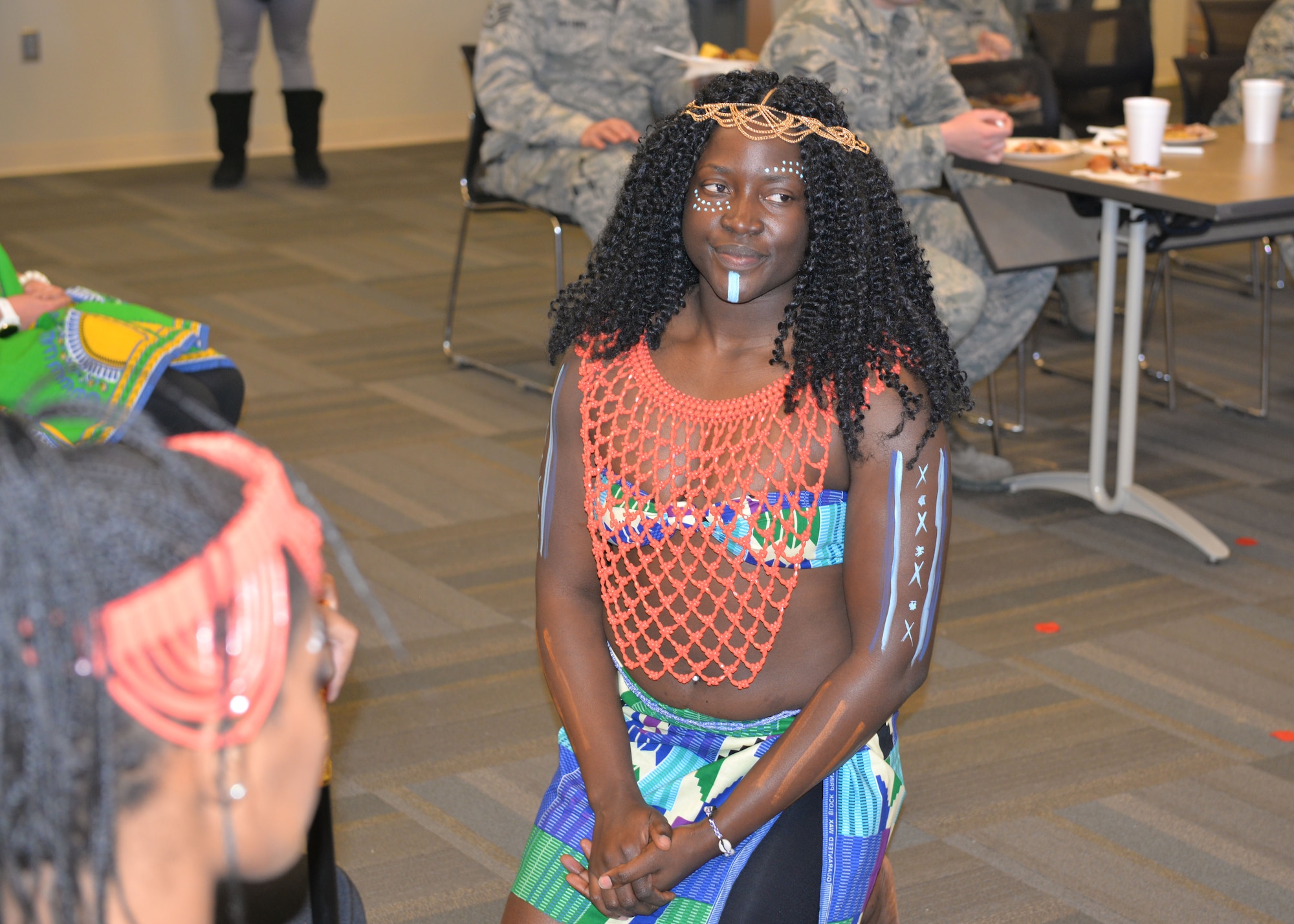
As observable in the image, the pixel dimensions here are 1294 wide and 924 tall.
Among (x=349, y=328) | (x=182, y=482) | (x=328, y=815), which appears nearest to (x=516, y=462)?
(x=349, y=328)

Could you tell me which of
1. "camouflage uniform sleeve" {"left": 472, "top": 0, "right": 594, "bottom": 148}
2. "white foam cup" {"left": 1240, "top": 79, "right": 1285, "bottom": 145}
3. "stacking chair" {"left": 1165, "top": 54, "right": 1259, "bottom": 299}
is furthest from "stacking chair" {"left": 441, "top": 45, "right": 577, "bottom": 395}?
"stacking chair" {"left": 1165, "top": 54, "right": 1259, "bottom": 299}

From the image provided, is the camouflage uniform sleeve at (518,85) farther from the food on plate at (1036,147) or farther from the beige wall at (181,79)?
the beige wall at (181,79)

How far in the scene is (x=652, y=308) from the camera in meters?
1.67

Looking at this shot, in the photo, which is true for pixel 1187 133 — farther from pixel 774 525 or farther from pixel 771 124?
pixel 774 525

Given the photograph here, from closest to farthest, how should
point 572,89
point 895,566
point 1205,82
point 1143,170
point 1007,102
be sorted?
point 895,566 < point 1143,170 < point 1007,102 < point 572,89 < point 1205,82

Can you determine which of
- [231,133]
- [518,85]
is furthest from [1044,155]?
[231,133]

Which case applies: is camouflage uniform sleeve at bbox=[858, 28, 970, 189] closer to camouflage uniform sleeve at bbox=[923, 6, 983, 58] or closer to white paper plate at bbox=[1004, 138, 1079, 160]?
white paper plate at bbox=[1004, 138, 1079, 160]

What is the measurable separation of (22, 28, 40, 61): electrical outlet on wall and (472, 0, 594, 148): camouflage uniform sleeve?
12.5ft

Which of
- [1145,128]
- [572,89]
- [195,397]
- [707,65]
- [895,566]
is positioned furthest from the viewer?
[572,89]

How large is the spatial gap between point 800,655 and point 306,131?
5990 mm

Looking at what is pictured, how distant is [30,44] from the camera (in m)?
7.05

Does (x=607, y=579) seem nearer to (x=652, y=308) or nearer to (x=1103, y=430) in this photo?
(x=652, y=308)

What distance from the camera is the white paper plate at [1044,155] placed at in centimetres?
330

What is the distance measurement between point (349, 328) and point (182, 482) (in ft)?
13.7
